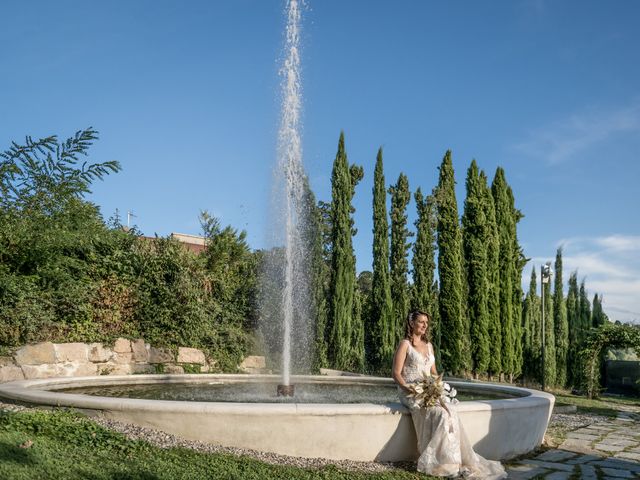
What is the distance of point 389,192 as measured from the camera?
61.3 feet

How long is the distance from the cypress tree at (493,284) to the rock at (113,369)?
12.4m

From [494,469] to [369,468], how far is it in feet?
3.73

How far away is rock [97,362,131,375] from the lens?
411 inches

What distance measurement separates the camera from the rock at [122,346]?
10727 mm

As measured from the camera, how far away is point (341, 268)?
1627 centimetres

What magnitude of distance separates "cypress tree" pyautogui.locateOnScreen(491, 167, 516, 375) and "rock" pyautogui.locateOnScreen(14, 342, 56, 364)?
576 inches

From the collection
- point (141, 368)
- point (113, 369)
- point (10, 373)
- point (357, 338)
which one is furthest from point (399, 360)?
point (357, 338)

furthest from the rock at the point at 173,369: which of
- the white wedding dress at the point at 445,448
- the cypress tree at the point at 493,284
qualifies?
the cypress tree at the point at 493,284

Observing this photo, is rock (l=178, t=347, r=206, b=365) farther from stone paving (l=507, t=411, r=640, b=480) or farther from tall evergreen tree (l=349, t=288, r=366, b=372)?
stone paving (l=507, t=411, r=640, b=480)

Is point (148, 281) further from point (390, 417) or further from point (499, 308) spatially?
point (499, 308)

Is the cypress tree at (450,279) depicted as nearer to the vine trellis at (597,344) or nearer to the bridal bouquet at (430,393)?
the vine trellis at (597,344)

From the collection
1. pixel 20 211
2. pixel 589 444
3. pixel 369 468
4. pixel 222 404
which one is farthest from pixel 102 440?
pixel 589 444

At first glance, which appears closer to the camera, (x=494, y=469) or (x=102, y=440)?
(x=102, y=440)

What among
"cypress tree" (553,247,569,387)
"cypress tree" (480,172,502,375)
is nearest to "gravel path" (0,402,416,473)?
"cypress tree" (480,172,502,375)
